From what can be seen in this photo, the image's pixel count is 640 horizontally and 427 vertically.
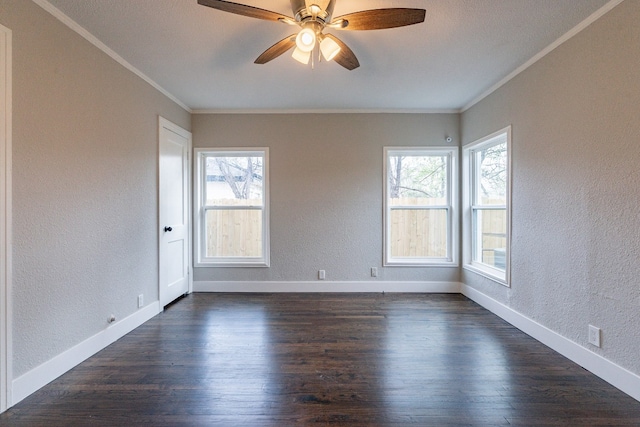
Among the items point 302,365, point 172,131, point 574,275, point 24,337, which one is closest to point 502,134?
point 574,275

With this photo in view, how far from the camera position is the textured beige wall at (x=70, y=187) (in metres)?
1.74

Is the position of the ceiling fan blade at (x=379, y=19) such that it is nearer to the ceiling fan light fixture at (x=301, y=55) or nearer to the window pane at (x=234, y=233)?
the ceiling fan light fixture at (x=301, y=55)

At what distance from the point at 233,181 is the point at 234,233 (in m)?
0.72

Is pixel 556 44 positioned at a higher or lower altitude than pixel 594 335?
higher

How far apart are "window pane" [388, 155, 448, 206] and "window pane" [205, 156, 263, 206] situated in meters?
1.86

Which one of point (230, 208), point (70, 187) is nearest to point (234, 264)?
point (230, 208)

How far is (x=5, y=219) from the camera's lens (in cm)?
163

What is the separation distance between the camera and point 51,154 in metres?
1.92

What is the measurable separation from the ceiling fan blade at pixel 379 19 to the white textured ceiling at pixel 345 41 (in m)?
0.24

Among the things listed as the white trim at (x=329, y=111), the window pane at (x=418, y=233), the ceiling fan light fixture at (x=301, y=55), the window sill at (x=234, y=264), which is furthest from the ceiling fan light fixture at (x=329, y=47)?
the window sill at (x=234, y=264)

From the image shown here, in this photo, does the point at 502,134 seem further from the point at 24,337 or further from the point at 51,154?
the point at 24,337

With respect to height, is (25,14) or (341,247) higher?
(25,14)

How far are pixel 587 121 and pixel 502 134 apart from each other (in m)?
0.97

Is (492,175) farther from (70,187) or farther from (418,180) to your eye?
(70,187)
